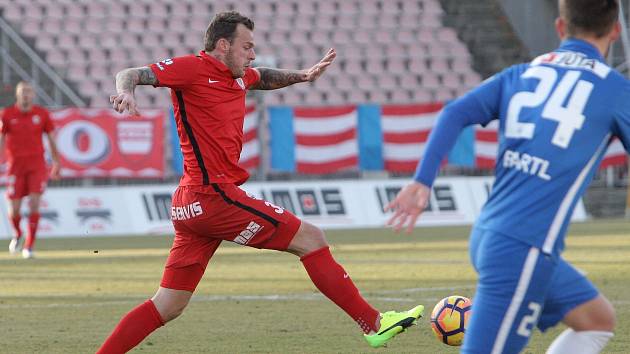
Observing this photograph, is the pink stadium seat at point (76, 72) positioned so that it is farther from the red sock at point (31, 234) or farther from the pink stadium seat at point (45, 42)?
the red sock at point (31, 234)

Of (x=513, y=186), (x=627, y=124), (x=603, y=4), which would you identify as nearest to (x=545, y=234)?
(x=513, y=186)

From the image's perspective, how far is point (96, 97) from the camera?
27188mm

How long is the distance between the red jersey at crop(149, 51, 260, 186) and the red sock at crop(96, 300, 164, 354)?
0.76m

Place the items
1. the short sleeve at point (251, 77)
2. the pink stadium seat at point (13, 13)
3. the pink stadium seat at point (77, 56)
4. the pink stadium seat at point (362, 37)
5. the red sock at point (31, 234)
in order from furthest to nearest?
the pink stadium seat at point (362, 37)
the pink stadium seat at point (13, 13)
the pink stadium seat at point (77, 56)
the red sock at point (31, 234)
the short sleeve at point (251, 77)

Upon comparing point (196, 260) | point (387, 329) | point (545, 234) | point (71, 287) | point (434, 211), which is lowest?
point (434, 211)

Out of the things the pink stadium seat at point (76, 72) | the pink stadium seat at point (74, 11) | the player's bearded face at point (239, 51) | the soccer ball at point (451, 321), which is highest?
the player's bearded face at point (239, 51)

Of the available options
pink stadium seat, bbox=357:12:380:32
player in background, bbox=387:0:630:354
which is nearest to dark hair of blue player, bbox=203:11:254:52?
player in background, bbox=387:0:630:354

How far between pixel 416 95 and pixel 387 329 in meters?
22.5

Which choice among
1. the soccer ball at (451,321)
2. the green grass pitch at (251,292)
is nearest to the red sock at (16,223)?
the green grass pitch at (251,292)

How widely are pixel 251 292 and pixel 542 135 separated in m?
7.47

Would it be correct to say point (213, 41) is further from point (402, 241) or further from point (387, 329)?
point (402, 241)

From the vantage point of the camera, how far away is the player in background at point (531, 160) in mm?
4512

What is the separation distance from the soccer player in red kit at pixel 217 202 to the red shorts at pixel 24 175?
11173mm

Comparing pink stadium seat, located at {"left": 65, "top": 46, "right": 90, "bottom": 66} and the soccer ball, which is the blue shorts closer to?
the soccer ball
